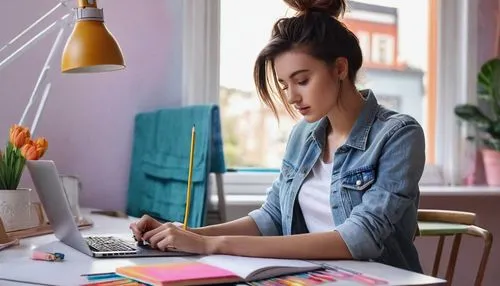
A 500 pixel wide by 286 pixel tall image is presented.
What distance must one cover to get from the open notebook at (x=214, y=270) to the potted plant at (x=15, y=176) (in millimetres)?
547

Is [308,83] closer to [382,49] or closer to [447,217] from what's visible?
[447,217]

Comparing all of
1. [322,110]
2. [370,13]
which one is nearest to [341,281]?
[322,110]

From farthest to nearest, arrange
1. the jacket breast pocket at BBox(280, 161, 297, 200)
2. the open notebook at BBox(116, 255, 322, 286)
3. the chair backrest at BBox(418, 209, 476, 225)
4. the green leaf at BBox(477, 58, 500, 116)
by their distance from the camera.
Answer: the green leaf at BBox(477, 58, 500, 116)
the chair backrest at BBox(418, 209, 476, 225)
the jacket breast pocket at BBox(280, 161, 297, 200)
the open notebook at BBox(116, 255, 322, 286)

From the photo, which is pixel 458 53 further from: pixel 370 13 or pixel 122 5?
pixel 122 5

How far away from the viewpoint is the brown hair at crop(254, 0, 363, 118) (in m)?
1.55

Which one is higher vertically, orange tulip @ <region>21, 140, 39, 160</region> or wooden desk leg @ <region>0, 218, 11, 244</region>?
orange tulip @ <region>21, 140, 39, 160</region>

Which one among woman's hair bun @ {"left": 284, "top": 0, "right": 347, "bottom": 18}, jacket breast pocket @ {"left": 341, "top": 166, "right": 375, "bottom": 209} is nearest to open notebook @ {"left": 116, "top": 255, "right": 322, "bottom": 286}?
jacket breast pocket @ {"left": 341, "top": 166, "right": 375, "bottom": 209}

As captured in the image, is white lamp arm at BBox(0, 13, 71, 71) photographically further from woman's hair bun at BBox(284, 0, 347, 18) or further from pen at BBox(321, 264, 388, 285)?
pen at BBox(321, 264, 388, 285)

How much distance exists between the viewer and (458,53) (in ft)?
9.29

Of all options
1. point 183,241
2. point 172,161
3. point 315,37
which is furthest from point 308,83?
point 172,161

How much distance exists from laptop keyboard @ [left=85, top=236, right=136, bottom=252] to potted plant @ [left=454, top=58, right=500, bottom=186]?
162cm

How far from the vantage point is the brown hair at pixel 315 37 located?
1.55 m

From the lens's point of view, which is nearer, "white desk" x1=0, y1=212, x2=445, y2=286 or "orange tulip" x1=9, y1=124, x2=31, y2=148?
"white desk" x1=0, y1=212, x2=445, y2=286

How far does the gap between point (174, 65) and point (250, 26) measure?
330 millimetres
